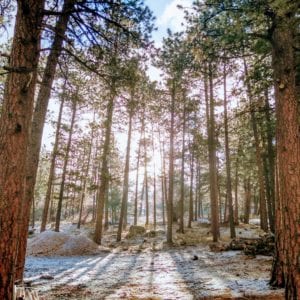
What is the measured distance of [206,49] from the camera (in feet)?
23.1

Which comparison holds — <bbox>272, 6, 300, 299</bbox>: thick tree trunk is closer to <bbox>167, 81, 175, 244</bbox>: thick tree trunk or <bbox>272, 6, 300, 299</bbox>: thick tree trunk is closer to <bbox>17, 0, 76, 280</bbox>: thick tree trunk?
<bbox>17, 0, 76, 280</bbox>: thick tree trunk

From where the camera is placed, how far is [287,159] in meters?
5.16

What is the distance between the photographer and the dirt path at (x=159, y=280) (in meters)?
5.75

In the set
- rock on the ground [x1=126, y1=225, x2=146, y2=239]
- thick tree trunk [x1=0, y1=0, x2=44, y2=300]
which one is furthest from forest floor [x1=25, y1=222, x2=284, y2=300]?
rock on the ground [x1=126, y1=225, x2=146, y2=239]

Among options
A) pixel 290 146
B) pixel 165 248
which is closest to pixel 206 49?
pixel 290 146

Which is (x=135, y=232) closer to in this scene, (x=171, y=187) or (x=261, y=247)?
(x=171, y=187)

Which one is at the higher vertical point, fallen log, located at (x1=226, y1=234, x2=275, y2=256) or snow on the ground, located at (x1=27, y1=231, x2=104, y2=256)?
fallen log, located at (x1=226, y1=234, x2=275, y2=256)

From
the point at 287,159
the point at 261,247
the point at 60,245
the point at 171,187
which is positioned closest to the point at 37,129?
the point at 287,159

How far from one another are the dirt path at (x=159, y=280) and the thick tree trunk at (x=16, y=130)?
104 inches

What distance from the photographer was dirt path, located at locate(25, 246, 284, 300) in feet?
18.9

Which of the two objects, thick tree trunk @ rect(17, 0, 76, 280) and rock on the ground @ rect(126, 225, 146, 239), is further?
rock on the ground @ rect(126, 225, 146, 239)

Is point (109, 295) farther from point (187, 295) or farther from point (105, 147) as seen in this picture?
point (105, 147)

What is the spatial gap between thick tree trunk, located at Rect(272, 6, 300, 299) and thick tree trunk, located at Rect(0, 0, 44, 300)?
4551mm

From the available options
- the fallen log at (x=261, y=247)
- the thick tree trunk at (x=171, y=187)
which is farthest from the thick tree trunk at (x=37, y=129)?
the thick tree trunk at (x=171, y=187)
